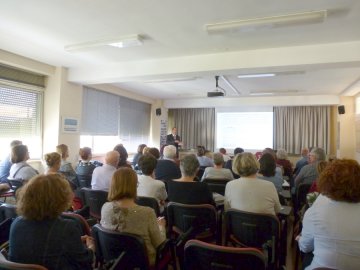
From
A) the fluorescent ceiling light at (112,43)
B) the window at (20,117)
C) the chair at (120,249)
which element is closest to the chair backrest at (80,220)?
the chair at (120,249)

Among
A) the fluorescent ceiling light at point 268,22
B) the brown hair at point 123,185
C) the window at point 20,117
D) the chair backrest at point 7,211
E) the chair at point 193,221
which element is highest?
the fluorescent ceiling light at point 268,22

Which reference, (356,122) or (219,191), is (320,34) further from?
(356,122)

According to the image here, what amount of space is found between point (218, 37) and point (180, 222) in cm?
267

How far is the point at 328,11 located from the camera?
3.18 meters

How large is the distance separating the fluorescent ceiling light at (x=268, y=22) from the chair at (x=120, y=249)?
276 cm

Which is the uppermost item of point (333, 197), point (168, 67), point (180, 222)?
point (168, 67)

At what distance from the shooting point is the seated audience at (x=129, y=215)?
1.89 meters

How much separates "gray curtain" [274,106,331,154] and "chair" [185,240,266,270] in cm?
849

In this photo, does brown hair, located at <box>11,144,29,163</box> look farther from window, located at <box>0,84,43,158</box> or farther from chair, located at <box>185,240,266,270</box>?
chair, located at <box>185,240,266,270</box>

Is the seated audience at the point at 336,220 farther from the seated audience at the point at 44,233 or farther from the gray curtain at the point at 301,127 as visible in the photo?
the gray curtain at the point at 301,127

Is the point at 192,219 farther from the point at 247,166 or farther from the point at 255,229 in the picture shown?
the point at 247,166

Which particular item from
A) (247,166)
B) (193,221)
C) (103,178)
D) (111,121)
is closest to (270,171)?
(247,166)

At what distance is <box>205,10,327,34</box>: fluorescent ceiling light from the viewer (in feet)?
10.4

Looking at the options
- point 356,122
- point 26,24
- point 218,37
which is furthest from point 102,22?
point 356,122
